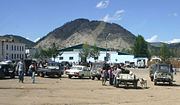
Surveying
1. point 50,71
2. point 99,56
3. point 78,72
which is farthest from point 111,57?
point 78,72

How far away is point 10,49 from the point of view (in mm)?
81188

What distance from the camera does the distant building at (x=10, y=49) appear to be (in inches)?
3059

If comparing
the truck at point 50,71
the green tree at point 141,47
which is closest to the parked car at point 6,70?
the truck at point 50,71

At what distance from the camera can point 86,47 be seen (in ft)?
287

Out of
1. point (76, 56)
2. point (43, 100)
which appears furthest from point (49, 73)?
point (76, 56)

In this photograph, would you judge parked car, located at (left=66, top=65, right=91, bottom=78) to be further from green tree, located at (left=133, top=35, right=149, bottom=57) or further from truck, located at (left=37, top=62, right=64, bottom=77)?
green tree, located at (left=133, top=35, right=149, bottom=57)

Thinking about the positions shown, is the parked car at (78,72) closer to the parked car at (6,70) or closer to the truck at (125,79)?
the parked car at (6,70)

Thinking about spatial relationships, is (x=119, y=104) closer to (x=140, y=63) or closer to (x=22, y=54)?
(x=140, y=63)

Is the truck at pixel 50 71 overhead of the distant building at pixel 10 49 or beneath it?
beneath

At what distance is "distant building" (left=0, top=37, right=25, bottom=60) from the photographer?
255ft

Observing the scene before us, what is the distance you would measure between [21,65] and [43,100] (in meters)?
9.11

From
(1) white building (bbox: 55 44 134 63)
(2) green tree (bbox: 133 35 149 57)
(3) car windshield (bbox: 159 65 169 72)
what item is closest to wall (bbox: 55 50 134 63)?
(1) white building (bbox: 55 44 134 63)

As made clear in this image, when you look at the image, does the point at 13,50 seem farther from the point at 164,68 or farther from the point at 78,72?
the point at 164,68

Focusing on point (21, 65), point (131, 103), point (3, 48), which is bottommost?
point (131, 103)
